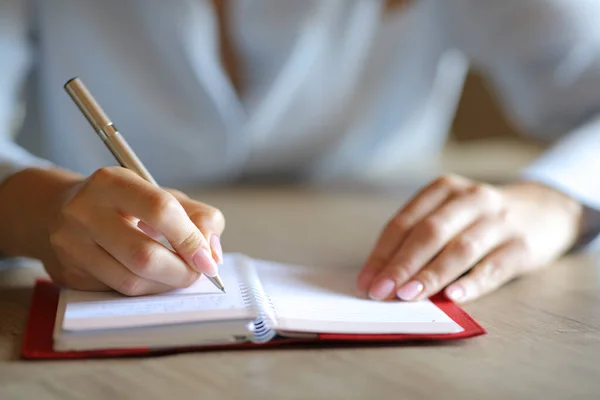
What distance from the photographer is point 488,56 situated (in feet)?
3.38

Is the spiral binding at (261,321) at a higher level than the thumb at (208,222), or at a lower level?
lower

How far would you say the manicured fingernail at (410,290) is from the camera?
0.55 m

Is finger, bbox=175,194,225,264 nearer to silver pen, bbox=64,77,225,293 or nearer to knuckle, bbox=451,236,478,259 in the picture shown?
silver pen, bbox=64,77,225,293

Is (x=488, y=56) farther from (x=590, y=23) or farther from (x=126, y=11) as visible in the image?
(x=126, y=11)

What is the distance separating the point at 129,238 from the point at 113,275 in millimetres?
29

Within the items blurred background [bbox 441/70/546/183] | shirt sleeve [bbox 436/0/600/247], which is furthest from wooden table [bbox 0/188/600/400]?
blurred background [bbox 441/70/546/183]

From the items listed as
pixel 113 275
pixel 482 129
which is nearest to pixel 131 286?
pixel 113 275

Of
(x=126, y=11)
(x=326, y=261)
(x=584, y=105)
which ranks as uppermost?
(x=126, y=11)

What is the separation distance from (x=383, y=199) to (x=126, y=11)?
41 centimetres

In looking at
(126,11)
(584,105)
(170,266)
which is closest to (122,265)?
(170,266)

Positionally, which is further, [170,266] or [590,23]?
[590,23]

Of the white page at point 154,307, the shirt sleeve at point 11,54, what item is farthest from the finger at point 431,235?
the shirt sleeve at point 11,54

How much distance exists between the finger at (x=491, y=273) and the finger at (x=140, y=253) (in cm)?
21

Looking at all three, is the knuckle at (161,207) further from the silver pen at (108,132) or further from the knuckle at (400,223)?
the knuckle at (400,223)
